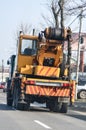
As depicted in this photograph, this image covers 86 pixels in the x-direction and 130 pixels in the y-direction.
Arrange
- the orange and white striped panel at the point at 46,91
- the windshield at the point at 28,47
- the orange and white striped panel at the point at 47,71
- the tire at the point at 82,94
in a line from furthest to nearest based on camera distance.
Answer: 1. the tire at the point at 82,94
2. the windshield at the point at 28,47
3. the orange and white striped panel at the point at 47,71
4. the orange and white striped panel at the point at 46,91

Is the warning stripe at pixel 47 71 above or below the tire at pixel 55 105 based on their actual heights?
above

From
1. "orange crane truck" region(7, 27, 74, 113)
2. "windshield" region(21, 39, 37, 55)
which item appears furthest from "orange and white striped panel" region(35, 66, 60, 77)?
"windshield" region(21, 39, 37, 55)

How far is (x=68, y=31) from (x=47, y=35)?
3.69 feet

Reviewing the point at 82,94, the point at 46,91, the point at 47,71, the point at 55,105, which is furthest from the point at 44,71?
the point at 82,94

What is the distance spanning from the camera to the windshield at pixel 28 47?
92.0ft

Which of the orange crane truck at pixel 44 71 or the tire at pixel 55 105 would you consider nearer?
the orange crane truck at pixel 44 71

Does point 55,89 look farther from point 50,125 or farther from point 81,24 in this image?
point 81,24

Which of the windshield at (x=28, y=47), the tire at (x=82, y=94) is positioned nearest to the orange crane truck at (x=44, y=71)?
the windshield at (x=28, y=47)

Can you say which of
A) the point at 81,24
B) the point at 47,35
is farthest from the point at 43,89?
the point at 81,24

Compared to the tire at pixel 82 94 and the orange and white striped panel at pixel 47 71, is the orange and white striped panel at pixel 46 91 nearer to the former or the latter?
the orange and white striped panel at pixel 47 71

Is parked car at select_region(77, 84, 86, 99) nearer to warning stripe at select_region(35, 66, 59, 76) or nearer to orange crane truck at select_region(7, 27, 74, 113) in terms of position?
orange crane truck at select_region(7, 27, 74, 113)

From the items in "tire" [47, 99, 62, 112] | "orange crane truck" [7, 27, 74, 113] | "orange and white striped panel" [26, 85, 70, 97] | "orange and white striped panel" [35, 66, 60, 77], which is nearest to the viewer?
"orange and white striped panel" [26, 85, 70, 97]

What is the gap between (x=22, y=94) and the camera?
26203mm

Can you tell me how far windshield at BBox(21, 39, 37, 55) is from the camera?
28.0 m
